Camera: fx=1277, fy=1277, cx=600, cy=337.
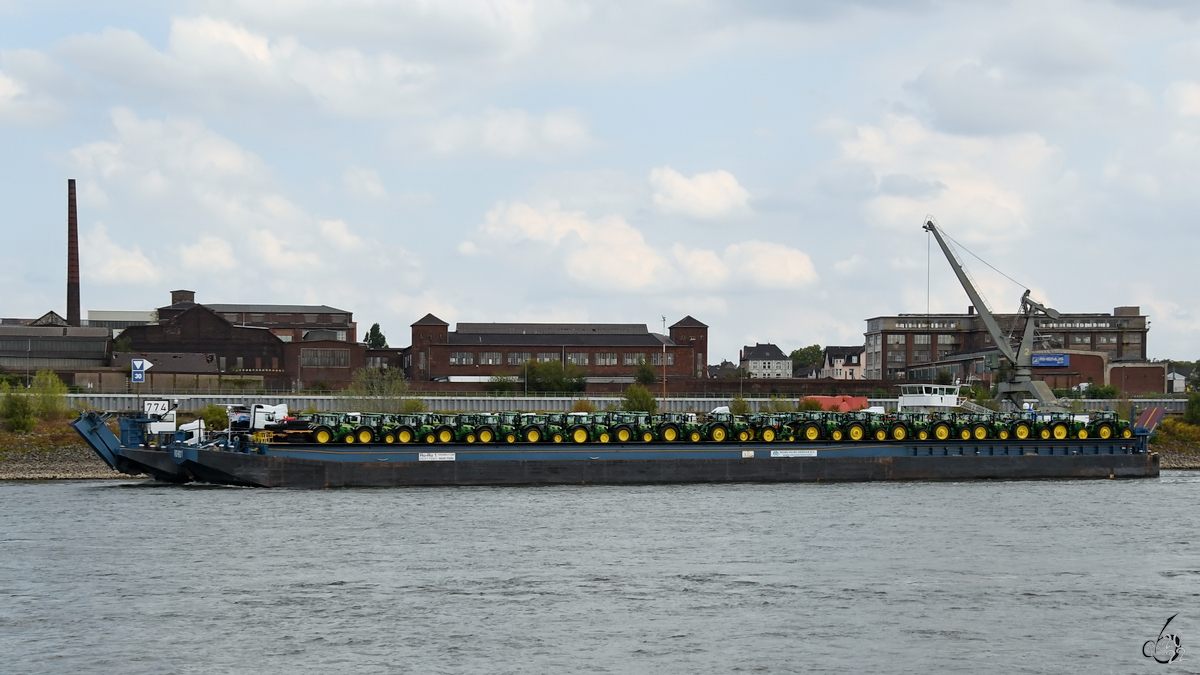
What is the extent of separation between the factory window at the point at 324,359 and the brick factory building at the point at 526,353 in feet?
29.0

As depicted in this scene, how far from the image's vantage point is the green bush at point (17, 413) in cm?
8056

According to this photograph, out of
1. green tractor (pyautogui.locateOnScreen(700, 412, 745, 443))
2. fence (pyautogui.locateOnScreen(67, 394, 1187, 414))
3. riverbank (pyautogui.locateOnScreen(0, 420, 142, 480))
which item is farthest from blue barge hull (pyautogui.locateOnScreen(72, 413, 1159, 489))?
fence (pyautogui.locateOnScreen(67, 394, 1187, 414))

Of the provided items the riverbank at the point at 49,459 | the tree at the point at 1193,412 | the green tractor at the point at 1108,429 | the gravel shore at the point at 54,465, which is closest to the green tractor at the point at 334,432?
the gravel shore at the point at 54,465

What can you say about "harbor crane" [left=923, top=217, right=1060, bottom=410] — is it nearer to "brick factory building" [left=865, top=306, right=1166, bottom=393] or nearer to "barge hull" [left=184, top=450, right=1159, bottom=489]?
"barge hull" [left=184, top=450, right=1159, bottom=489]

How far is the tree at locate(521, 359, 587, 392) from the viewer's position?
128 meters

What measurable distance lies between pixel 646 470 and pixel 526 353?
85105 mm

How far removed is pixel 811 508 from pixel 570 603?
20.0m

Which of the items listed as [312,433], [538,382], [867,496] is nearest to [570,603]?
[867,496]

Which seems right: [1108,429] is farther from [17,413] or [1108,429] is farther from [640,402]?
[17,413]

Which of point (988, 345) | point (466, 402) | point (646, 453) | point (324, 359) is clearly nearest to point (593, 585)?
point (646, 453)

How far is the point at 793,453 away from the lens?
194ft

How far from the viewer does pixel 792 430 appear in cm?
6084

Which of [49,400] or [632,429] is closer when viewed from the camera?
[632,429]

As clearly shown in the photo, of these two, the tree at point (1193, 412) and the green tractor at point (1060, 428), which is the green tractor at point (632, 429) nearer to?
the green tractor at point (1060, 428)
